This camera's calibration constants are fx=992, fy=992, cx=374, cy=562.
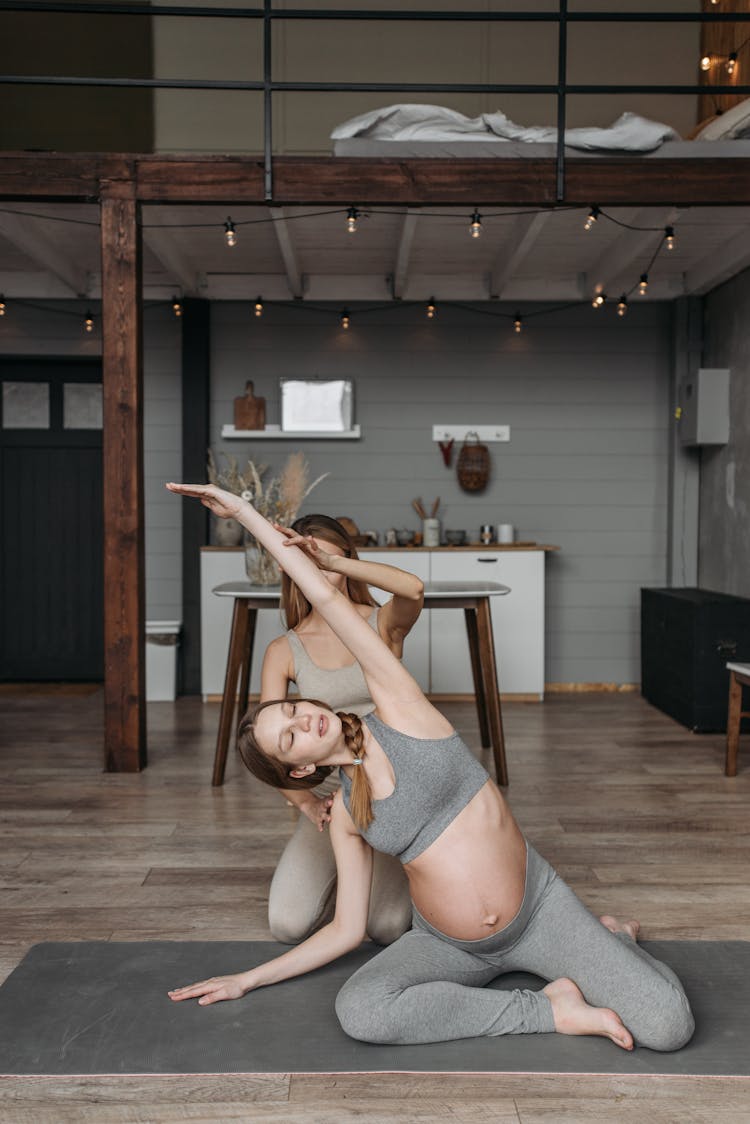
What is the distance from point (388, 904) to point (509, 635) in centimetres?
425

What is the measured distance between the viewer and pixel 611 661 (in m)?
7.55

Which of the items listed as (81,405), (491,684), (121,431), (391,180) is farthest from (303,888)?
(81,405)

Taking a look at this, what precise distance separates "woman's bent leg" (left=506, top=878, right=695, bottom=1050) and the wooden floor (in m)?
0.12

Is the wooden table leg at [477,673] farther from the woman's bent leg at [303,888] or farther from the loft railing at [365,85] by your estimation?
the woman's bent leg at [303,888]

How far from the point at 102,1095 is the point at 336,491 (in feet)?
18.5

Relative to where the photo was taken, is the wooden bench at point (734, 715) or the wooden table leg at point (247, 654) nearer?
the wooden bench at point (734, 715)

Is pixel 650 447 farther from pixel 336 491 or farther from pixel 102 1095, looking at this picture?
pixel 102 1095

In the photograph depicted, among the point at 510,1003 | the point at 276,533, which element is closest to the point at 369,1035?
the point at 510,1003

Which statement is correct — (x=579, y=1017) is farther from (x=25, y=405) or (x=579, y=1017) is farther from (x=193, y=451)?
(x=25, y=405)

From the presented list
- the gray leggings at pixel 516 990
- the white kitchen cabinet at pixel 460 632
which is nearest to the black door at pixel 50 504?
the white kitchen cabinet at pixel 460 632

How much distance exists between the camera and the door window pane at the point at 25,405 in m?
7.57

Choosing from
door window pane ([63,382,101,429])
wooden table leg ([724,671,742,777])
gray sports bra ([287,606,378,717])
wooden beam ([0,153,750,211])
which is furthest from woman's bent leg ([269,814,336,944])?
door window pane ([63,382,101,429])

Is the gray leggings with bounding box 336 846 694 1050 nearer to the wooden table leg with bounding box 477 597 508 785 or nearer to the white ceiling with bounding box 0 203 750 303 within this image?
the wooden table leg with bounding box 477 597 508 785

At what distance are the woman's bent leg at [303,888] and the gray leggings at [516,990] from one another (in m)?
0.48
